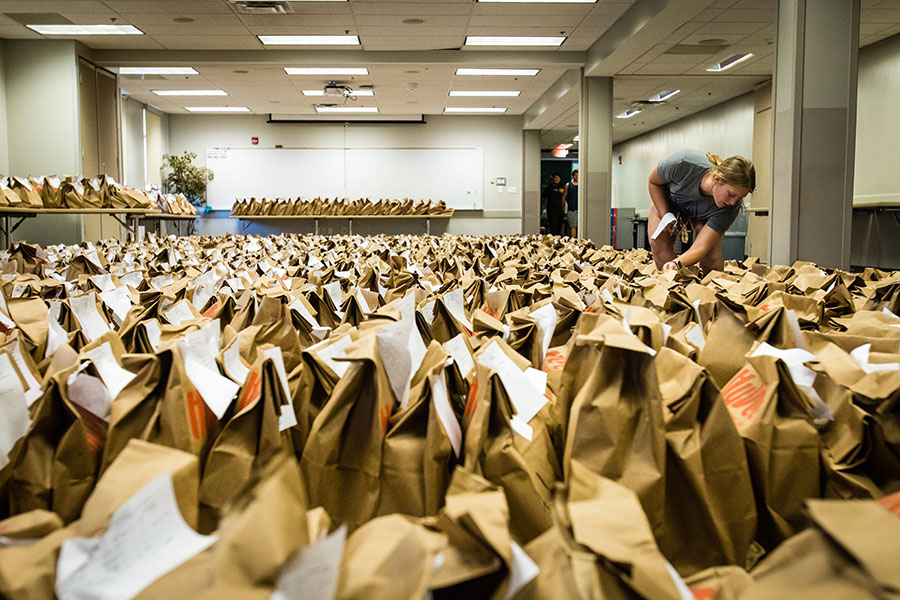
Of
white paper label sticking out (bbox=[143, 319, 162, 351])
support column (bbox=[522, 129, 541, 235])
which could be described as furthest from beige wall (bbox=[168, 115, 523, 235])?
white paper label sticking out (bbox=[143, 319, 162, 351])

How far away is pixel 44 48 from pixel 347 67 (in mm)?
4086

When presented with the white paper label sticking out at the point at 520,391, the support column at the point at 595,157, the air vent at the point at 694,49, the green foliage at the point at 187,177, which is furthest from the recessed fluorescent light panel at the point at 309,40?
the white paper label sticking out at the point at 520,391

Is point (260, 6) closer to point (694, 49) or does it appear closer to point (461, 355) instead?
point (694, 49)

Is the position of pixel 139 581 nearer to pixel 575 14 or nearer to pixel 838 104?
pixel 838 104

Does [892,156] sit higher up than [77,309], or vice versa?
[892,156]

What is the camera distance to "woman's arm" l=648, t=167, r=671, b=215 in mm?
4102

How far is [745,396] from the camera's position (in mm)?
835

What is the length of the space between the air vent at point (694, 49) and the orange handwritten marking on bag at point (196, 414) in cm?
953

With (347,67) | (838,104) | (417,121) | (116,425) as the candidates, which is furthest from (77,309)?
(417,121)

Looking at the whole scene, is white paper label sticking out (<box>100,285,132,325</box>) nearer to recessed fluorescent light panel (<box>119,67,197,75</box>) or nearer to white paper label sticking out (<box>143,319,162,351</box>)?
white paper label sticking out (<box>143,319,162,351</box>)

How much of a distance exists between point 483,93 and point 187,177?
272 inches

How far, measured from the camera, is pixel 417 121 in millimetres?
16422

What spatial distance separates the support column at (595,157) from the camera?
10.8 m

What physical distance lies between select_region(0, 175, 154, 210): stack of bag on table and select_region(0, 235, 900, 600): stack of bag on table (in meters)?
6.24
